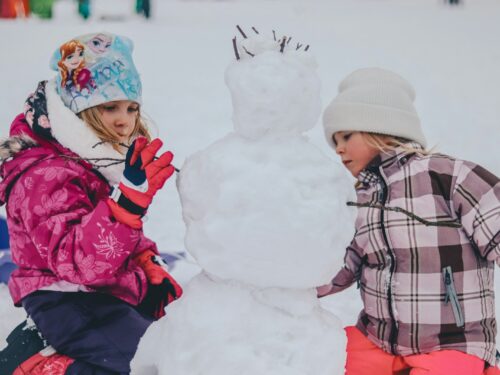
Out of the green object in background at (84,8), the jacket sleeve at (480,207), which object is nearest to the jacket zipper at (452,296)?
the jacket sleeve at (480,207)

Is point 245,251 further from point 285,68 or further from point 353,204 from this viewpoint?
point 285,68

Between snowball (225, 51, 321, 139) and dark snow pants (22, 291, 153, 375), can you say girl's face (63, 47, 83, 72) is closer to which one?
dark snow pants (22, 291, 153, 375)

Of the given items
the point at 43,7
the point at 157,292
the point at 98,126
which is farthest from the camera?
the point at 43,7

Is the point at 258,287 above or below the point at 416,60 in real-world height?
above

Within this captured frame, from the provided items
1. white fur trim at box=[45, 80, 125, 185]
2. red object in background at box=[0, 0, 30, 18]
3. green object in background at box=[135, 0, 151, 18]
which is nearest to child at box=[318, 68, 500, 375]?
white fur trim at box=[45, 80, 125, 185]

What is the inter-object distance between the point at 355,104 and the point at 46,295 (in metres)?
1.17

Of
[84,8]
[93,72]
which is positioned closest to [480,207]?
[93,72]

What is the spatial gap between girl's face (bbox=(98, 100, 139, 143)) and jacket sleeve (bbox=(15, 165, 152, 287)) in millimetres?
242

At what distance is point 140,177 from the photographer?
1443mm

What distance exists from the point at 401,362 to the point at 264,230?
0.93 m

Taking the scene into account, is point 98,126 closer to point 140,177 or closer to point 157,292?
point 140,177

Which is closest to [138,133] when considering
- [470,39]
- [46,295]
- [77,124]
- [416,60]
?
[77,124]

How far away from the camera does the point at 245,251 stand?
115 centimetres

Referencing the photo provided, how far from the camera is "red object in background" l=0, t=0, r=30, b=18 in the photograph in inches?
496
